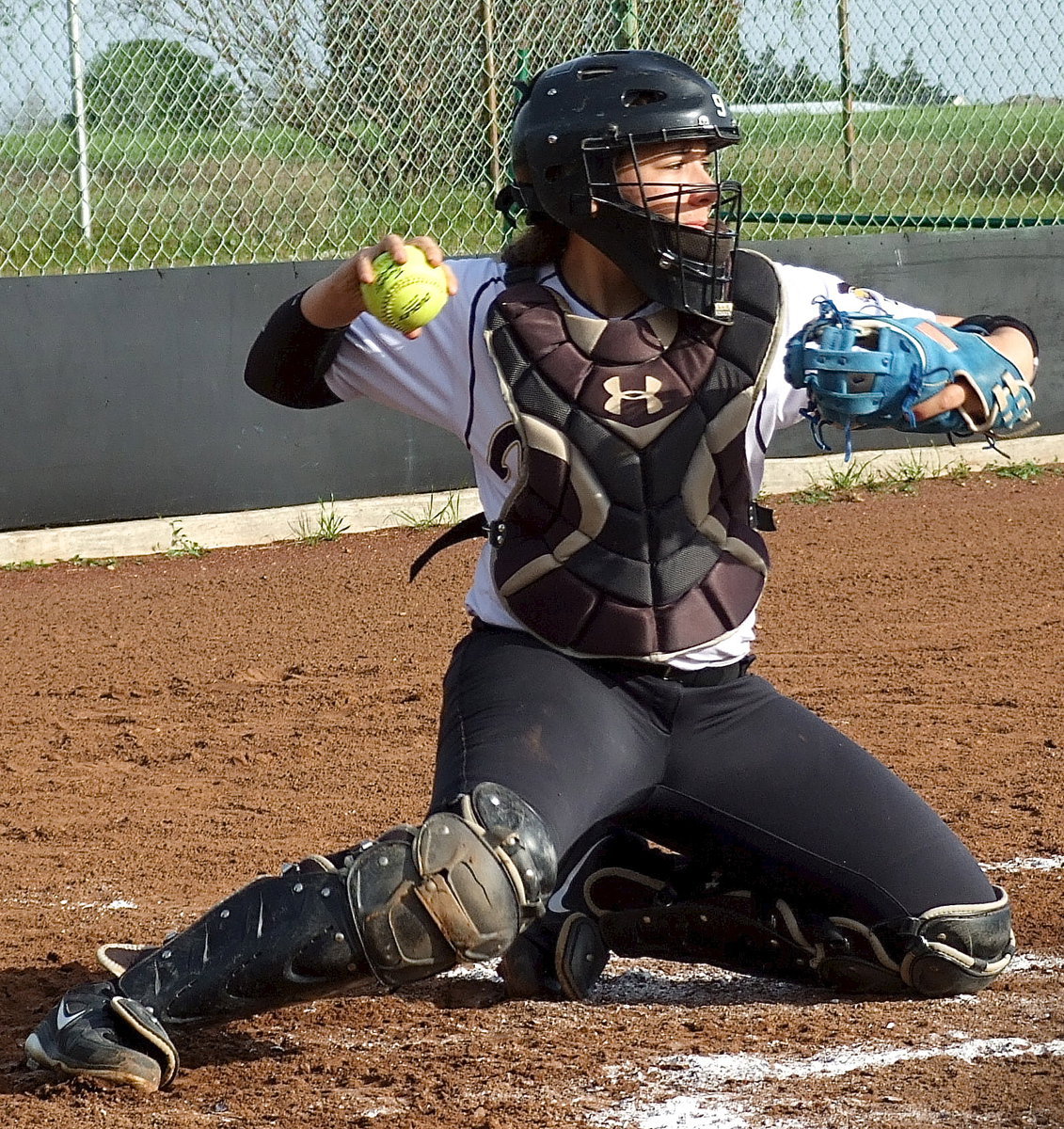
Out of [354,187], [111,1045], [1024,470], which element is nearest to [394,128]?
[354,187]

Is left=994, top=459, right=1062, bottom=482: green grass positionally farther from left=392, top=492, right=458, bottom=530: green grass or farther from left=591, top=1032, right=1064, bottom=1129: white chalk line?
left=591, top=1032, right=1064, bottom=1129: white chalk line

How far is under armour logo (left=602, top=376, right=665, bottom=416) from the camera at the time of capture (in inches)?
111

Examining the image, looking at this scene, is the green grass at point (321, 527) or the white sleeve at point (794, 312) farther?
the green grass at point (321, 527)

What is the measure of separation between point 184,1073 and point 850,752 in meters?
1.28

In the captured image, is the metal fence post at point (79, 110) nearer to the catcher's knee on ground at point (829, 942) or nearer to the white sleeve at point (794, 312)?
the white sleeve at point (794, 312)

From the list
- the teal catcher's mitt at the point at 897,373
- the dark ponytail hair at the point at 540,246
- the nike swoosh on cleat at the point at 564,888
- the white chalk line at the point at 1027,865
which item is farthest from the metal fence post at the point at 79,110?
the white chalk line at the point at 1027,865

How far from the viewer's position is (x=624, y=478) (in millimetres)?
2811

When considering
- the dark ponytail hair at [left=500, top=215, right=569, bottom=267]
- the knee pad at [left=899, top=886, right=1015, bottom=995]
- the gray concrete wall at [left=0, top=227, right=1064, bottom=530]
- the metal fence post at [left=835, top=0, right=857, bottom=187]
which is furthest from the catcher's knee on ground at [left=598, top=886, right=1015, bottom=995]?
the metal fence post at [left=835, top=0, right=857, bottom=187]

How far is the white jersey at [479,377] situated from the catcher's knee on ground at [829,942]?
475 mm

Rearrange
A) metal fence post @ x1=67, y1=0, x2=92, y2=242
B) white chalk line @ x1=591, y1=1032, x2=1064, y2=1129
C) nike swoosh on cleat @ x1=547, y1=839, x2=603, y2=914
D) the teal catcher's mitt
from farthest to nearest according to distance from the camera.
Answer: metal fence post @ x1=67, y1=0, x2=92, y2=242, nike swoosh on cleat @ x1=547, y1=839, x2=603, y2=914, the teal catcher's mitt, white chalk line @ x1=591, y1=1032, x2=1064, y2=1129

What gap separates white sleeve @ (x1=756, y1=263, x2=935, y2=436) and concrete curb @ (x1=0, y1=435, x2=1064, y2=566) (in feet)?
12.5

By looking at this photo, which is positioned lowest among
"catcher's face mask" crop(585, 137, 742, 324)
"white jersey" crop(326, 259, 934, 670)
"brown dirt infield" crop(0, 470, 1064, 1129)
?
"brown dirt infield" crop(0, 470, 1064, 1129)

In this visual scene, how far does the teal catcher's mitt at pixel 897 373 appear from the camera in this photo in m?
2.60

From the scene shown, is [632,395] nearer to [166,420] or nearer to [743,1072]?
[743,1072]
